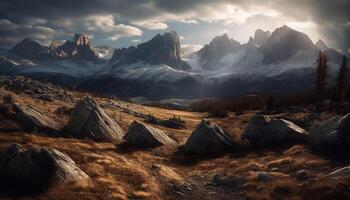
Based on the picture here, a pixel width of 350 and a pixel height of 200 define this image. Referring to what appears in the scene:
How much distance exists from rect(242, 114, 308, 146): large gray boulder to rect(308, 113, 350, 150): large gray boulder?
14.7 ft

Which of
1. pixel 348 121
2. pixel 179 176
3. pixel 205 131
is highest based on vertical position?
pixel 348 121

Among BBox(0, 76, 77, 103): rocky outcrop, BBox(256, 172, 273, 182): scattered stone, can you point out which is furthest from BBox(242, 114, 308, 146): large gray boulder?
BBox(0, 76, 77, 103): rocky outcrop

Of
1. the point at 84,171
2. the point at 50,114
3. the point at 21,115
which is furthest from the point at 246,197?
the point at 50,114

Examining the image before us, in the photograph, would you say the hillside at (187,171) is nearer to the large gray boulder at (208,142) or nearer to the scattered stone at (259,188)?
the scattered stone at (259,188)

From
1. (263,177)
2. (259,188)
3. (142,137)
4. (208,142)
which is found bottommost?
(259,188)

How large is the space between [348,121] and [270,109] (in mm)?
78707

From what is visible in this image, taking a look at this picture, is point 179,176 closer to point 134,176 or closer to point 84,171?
point 134,176

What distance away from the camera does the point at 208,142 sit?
4153 cm

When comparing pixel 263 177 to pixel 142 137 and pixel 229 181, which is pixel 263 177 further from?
pixel 142 137

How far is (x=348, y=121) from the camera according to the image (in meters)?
31.2

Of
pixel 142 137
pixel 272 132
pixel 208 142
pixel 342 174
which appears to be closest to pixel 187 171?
pixel 208 142

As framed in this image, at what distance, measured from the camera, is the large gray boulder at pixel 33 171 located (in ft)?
76.9

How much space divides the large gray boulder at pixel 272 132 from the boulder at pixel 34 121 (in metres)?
23.6

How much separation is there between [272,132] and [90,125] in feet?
72.8
